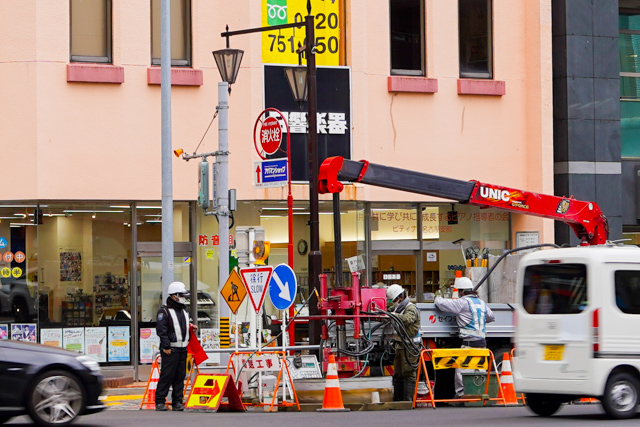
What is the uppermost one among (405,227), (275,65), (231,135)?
(275,65)

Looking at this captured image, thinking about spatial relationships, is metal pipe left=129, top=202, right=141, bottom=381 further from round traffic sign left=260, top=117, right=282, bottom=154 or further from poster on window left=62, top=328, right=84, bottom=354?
round traffic sign left=260, top=117, right=282, bottom=154

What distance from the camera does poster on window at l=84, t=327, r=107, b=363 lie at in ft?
72.2

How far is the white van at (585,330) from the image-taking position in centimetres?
1317

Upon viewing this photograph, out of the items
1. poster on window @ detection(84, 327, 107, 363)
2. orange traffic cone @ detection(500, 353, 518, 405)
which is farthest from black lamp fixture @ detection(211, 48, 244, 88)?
orange traffic cone @ detection(500, 353, 518, 405)

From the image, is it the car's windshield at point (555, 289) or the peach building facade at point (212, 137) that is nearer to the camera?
the car's windshield at point (555, 289)

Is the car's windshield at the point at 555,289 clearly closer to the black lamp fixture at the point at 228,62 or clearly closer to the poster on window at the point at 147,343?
the black lamp fixture at the point at 228,62

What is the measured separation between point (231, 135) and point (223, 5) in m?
2.76

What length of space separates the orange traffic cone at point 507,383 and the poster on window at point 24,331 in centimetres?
982

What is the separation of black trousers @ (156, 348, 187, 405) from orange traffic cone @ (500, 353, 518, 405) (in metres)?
4.90

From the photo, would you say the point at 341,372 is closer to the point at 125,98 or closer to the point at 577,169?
the point at 125,98

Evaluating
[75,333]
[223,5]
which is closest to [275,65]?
[223,5]

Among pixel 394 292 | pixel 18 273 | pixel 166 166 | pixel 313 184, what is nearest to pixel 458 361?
pixel 394 292

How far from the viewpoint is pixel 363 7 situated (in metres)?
23.5

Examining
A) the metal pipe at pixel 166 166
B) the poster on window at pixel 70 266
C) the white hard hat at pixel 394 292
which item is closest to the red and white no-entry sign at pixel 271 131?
the metal pipe at pixel 166 166
